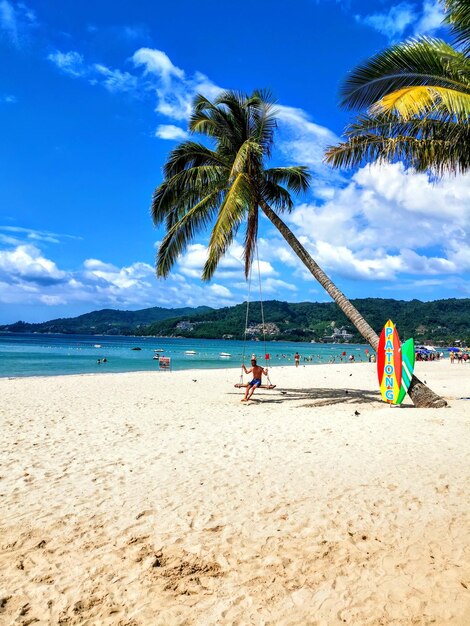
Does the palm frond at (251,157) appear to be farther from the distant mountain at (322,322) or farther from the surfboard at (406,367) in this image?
the distant mountain at (322,322)

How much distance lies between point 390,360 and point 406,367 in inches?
16.3

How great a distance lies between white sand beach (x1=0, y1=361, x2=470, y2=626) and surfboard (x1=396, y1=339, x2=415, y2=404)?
2487mm

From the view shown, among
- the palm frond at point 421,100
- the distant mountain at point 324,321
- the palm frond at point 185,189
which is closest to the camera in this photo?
the palm frond at point 421,100

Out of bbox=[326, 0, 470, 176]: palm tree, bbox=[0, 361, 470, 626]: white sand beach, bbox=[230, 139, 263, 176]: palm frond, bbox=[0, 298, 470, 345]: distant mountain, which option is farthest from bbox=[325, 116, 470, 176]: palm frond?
bbox=[0, 298, 470, 345]: distant mountain

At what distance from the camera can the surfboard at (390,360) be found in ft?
34.8

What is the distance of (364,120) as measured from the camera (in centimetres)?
934

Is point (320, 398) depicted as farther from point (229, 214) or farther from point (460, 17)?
point (460, 17)

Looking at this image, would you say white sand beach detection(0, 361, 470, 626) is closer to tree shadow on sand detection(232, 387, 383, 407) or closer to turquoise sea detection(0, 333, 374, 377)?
tree shadow on sand detection(232, 387, 383, 407)

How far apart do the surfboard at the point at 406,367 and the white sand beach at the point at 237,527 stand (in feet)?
8.16

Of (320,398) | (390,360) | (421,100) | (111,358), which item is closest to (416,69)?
(421,100)

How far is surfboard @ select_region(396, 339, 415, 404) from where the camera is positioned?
10453mm

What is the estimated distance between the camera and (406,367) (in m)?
10.6

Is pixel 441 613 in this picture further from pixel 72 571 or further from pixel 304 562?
pixel 72 571

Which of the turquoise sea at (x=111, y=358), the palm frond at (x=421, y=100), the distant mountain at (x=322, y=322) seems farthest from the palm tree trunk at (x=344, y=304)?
the distant mountain at (x=322, y=322)
